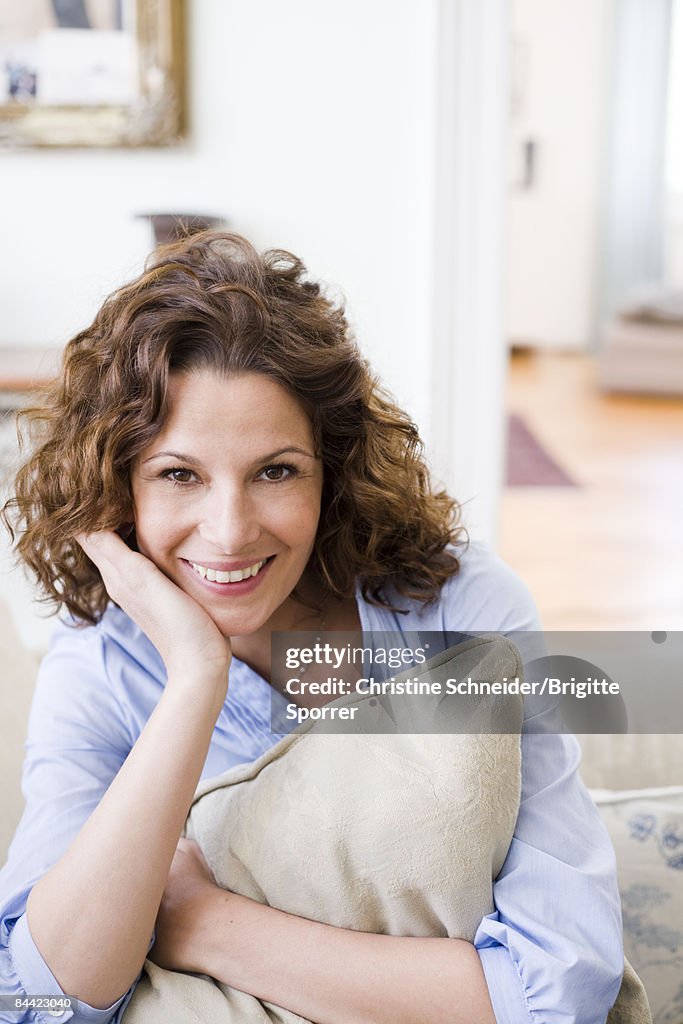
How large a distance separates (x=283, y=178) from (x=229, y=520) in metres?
2.06

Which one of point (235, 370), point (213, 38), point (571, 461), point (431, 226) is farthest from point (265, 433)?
point (571, 461)

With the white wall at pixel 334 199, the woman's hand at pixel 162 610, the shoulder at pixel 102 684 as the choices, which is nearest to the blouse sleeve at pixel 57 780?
the shoulder at pixel 102 684

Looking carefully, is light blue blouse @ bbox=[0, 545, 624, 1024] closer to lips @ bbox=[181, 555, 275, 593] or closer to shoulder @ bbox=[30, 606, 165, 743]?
shoulder @ bbox=[30, 606, 165, 743]

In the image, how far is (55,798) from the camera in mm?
1008

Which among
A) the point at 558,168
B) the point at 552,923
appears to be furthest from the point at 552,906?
the point at 558,168

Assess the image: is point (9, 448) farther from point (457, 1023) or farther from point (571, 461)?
point (571, 461)

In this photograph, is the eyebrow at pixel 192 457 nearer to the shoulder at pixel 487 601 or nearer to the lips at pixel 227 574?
the lips at pixel 227 574

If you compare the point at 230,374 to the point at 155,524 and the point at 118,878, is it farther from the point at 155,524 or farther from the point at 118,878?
the point at 118,878

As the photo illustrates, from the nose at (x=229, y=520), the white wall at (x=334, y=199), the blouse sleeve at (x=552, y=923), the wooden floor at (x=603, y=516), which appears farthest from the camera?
the wooden floor at (x=603, y=516)

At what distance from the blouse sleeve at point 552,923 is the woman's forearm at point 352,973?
1.1 inches

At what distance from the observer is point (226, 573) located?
3.34 ft

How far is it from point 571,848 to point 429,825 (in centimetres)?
16

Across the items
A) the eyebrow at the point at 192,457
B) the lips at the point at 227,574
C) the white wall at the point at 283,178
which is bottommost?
the lips at the point at 227,574

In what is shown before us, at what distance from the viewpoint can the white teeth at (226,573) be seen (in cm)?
102
